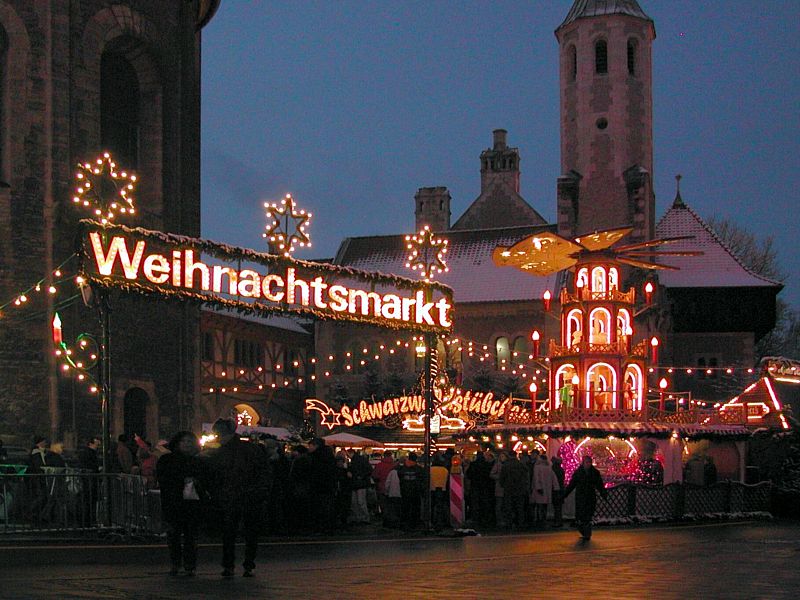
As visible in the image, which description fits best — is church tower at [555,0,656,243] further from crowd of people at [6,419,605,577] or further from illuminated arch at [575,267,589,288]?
crowd of people at [6,419,605,577]

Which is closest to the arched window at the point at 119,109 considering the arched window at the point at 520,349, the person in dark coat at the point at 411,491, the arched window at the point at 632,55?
the person in dark coat at the point at 411,491

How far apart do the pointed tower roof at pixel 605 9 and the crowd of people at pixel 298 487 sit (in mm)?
32909

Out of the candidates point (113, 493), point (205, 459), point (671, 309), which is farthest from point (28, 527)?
point (671, 309)

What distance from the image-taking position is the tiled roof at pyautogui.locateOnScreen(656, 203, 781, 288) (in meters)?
62.8

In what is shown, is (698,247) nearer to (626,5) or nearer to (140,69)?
(626,5)

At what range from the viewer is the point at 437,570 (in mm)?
14734

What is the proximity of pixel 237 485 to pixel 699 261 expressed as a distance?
52.8m

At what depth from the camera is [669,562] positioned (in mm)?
16109

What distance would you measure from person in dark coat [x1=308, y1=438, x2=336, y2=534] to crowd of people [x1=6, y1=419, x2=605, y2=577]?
17 millimetres

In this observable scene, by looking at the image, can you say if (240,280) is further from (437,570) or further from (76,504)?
(437,570)

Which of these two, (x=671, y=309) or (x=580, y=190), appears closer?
(x=580, y=190)

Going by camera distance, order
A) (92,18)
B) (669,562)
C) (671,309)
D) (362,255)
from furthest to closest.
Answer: (362,255) → (671,309) → (92,18) → (669,562)

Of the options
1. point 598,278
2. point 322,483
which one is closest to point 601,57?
point 598,278

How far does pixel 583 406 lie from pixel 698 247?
30.3m
